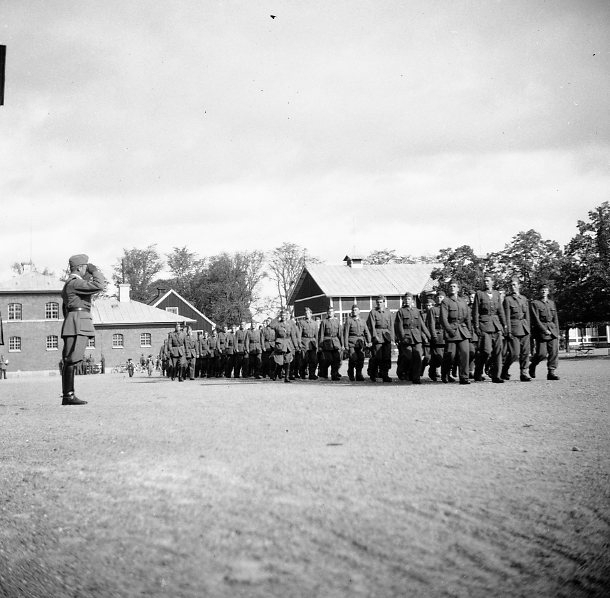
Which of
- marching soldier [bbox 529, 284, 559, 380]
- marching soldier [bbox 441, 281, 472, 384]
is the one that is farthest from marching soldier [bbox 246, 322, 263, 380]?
marching soldier [bbox 529, 284, 559, 380]

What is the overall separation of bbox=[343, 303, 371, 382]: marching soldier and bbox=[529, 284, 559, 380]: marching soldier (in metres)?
4.65

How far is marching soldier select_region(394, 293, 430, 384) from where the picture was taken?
15156 mm

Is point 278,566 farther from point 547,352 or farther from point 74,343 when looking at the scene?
point 547,352

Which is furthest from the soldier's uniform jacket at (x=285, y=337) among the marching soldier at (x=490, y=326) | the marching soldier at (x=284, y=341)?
the marching soldier at (x=490, y=326)

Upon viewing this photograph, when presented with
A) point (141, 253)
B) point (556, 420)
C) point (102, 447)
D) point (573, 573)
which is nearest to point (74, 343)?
point (102, 447)

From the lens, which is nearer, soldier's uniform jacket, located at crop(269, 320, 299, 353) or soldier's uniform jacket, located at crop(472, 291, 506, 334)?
soldier's uniform jacket, located at crop(472, 291, 506, 334)

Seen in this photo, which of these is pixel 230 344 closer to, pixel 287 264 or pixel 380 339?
pixel 380 339

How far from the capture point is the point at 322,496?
156 inches

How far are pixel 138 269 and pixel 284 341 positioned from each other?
82.0 metres

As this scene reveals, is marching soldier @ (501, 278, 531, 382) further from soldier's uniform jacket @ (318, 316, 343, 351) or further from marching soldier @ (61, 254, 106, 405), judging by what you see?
marching soldier @ (61, 254, 106, 405)

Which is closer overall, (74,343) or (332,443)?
(332,443)

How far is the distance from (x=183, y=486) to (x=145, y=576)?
142cm

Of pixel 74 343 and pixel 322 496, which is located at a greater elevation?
pixel 74 343

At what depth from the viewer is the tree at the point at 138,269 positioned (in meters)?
95.2
